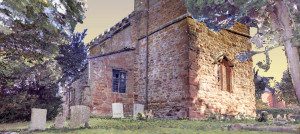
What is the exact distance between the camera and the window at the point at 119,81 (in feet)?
58.5

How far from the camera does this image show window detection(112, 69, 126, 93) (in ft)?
58.5

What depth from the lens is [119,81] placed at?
59.1ft

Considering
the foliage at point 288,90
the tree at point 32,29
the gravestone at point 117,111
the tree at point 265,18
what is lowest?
the gravestone at point 117,111

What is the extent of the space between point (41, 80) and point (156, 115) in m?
6.27

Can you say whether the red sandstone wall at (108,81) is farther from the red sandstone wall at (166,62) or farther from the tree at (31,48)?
the tree at (31,48)

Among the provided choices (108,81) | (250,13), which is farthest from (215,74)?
(108,81)

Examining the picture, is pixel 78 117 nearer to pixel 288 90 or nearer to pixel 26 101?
pixel 26 101

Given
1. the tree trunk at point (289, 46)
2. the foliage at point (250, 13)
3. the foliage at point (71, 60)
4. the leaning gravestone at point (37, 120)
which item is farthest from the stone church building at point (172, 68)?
the foliage at point (71, 60)

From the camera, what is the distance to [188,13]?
542 inches

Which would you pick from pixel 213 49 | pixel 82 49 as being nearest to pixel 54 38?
pixel 213 49

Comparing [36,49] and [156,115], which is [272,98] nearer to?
[156,115]

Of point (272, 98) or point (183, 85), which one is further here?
point (272, 98)

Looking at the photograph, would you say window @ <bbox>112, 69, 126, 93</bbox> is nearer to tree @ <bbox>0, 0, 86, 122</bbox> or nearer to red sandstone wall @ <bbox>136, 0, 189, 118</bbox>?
red sandstone wall @ <bbox>136, 0, 189, 118</bbox>

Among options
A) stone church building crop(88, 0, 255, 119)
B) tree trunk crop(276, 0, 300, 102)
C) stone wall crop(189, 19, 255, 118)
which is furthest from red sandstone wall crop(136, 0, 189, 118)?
tree trunk crop(276, 0, 300, 102)
